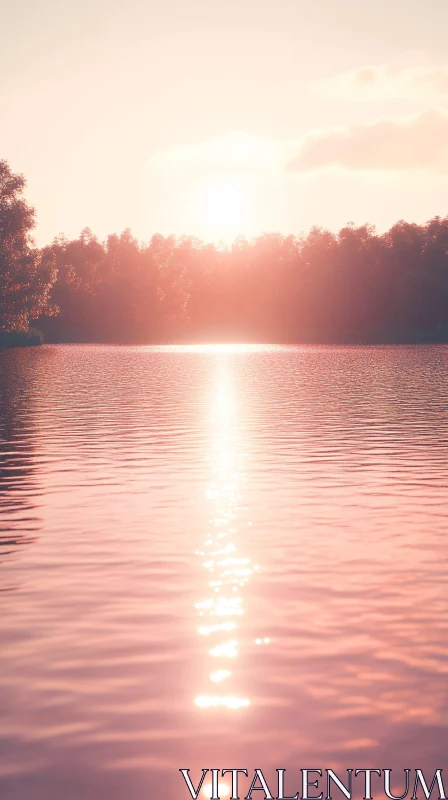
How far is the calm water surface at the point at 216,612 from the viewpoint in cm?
846

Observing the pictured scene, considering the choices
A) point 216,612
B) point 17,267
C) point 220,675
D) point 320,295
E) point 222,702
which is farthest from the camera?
point 320,295

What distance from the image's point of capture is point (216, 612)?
12.3 m

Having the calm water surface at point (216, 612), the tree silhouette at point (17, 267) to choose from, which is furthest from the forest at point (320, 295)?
→ the calm water surface at point (216, 612)

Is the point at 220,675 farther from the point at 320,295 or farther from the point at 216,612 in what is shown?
the point at 320,295

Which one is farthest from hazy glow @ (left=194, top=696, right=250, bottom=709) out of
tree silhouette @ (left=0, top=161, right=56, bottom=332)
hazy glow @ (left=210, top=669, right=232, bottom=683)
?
tree silhouette @ (left=0, top=161, right=56, bottom=332)

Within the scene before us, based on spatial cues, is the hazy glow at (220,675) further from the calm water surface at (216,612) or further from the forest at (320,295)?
the forest at (320,295)

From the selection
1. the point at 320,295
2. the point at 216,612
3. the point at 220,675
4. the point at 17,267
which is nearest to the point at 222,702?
the point at 220,675

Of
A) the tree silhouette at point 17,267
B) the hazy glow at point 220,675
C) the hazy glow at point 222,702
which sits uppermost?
the tree silhouette at point 17,267

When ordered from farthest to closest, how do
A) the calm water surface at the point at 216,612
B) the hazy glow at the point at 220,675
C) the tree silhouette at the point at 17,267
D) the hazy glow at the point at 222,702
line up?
the tree silhouette at the point at 17,267 → the hazy glow at the point at 220,675 → the hazy glow at the point at 222,702 → the calm water surface at the point at 216,612

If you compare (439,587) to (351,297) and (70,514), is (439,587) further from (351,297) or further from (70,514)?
(351,297)

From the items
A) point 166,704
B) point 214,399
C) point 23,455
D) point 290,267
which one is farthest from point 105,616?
point 290,267

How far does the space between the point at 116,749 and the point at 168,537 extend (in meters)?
8.29

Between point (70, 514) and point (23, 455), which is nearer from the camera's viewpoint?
point (70, 514)

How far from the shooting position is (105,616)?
12.0m
